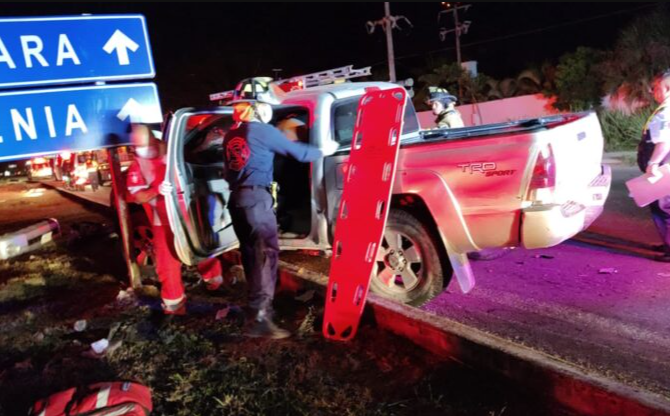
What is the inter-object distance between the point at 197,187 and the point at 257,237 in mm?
1450

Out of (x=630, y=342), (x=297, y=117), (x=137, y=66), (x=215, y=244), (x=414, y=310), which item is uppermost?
(x=137, y=66)

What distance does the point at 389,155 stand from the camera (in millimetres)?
4242

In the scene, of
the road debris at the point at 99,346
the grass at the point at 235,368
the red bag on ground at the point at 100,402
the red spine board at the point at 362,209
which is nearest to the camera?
the red bag on ground at the point at 100,402

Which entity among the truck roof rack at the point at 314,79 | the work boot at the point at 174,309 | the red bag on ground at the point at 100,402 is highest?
the truck roof rack at the point at 314,79

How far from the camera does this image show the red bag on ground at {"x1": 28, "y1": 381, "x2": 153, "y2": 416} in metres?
2.88

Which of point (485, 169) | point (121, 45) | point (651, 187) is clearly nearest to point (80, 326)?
point (121, 45)

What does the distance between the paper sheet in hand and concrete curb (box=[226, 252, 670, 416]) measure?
2.71 metres

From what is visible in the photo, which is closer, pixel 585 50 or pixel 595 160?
pixel 595 160

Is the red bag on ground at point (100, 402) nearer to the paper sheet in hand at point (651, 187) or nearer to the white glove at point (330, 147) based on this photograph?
the white glove at point (330, 147)

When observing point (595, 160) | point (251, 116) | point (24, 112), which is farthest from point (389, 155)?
Answer: point (24, 112)

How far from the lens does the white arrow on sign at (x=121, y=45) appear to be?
493 cm

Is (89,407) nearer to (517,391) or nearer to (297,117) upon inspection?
(517,391)

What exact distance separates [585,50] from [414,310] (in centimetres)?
2171

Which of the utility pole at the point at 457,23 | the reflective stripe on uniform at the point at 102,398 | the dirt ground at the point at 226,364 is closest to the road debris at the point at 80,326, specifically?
the dirt ground at the point at 226,364
